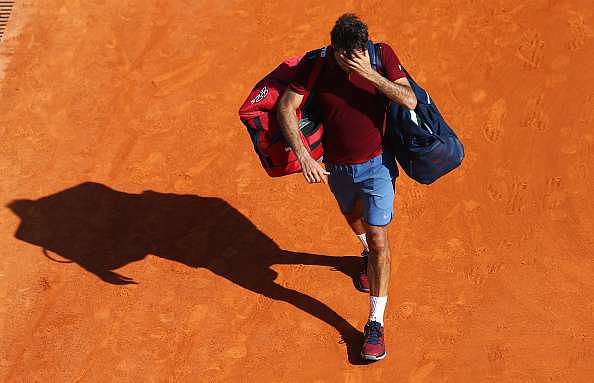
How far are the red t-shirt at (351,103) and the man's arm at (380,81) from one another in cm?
11

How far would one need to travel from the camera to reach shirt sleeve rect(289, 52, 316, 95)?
554 centimetres

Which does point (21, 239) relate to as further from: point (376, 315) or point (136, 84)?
point (376, 315)

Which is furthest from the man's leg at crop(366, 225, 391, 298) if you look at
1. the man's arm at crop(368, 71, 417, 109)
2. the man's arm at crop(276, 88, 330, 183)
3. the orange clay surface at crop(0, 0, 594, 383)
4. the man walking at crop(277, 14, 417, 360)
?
the man's arm at crop(368, 71, 417, 109)

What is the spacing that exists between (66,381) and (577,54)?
18.8ft

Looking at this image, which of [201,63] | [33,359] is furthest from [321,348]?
[201,63]

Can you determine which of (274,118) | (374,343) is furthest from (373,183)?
(374,343)

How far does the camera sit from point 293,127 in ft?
18.5

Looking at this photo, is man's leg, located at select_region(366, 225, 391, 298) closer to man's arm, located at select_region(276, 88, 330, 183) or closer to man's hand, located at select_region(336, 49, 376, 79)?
man's arm, located at select_region(276, 88, 330, 183)

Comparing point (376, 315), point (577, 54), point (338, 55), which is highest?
point (338, 55)

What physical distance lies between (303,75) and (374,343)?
2.18m

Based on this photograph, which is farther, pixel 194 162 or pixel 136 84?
pixel 136 84

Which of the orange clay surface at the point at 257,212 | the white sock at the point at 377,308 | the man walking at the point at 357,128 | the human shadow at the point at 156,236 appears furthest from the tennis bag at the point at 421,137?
the human shadow at the point at 156,236

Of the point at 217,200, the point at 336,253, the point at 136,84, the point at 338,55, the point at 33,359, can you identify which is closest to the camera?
the point at 338,55

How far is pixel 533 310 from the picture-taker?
21.6ft
